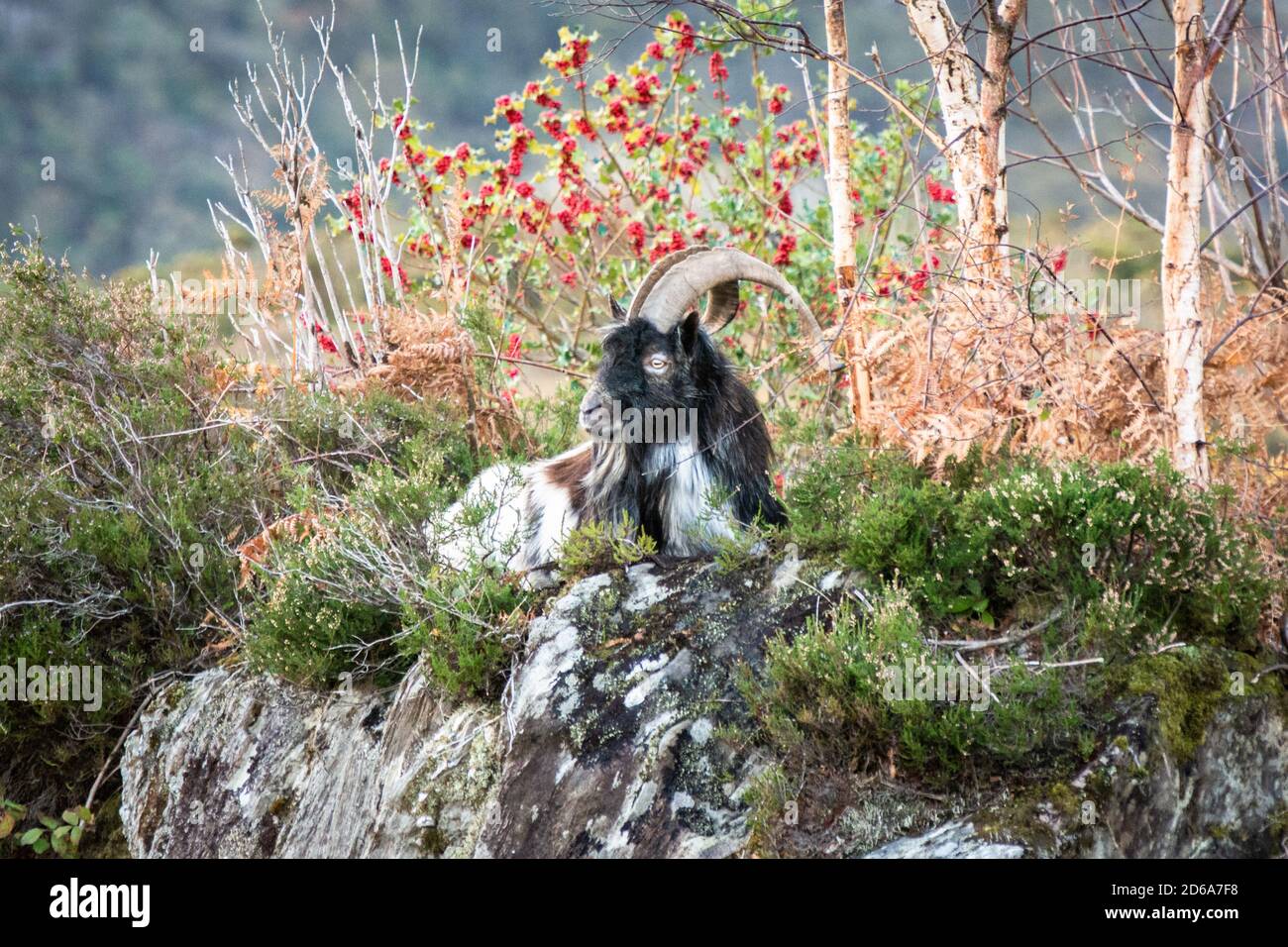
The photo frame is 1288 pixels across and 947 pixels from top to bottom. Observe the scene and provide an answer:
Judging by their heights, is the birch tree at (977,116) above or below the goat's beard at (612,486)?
above

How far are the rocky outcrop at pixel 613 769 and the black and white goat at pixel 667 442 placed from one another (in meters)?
0.61

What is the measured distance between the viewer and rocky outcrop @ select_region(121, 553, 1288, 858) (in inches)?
161

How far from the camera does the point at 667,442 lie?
6.18 m

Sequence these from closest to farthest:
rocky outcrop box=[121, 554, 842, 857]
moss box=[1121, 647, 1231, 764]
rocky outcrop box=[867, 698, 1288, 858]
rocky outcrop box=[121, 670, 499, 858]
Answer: rocky outcrop box=[867, 698, 1288, 858] < moss box=[1121, 647, 1231, 764] < rocky outcrop box=[121, 554, 842, 857] < rocky outcrop box=[121, 670, 499, 858]

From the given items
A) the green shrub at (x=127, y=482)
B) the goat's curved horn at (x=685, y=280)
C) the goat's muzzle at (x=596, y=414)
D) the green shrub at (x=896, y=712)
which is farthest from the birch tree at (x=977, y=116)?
the green shrub at (x=127, y=482)

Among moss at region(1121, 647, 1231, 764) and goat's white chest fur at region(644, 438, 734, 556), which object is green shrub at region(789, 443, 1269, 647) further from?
goat's white chest fur at region(644, 438, 734, 556)

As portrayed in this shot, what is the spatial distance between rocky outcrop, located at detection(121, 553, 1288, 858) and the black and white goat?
0.61m

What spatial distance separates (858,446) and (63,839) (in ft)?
15.2

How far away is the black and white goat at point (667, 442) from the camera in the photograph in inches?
237

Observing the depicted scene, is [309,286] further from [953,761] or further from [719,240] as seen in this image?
[953,761]

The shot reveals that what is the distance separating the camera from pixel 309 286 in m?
8.75

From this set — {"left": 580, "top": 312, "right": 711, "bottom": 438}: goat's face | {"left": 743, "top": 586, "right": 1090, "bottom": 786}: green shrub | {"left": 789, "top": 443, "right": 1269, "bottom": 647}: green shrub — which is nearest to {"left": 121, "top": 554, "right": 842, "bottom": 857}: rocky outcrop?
{"left": 743, "top": 586, "right": 1090, "bottom": 786}: green shrub

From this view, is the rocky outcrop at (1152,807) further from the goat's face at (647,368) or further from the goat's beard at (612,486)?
the goat's face at (647,368)

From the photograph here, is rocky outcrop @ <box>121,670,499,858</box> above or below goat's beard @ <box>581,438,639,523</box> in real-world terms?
below
